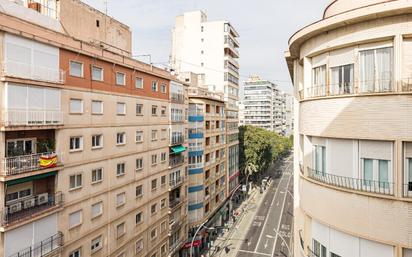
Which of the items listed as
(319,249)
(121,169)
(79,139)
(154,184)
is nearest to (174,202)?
(154,184)

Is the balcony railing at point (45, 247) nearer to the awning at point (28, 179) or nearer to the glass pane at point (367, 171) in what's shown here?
the awning at point (28, 179)

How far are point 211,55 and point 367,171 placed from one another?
5283cm

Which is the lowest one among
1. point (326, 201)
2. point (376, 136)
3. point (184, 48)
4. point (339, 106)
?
point (326, 201)

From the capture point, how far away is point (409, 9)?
894 cm

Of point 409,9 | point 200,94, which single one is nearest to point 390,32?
point 409,9

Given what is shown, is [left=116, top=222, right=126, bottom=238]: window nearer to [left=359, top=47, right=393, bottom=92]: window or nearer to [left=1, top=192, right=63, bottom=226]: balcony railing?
[left=1, top=192, right=63, bottom=226]: balcony railing

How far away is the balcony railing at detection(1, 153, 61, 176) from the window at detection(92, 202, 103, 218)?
5180 millimetres

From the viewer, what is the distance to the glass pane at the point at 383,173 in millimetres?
9461

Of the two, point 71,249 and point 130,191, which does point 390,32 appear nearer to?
point 71,249

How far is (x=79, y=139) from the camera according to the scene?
21.0m

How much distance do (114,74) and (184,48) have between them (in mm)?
39685

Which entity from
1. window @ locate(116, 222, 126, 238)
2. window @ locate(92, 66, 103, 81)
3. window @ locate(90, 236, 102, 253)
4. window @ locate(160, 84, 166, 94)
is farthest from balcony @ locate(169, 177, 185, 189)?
window @ locate(92, 66, 103, 81)

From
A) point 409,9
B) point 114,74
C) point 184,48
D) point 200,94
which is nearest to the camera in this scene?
point 409,9

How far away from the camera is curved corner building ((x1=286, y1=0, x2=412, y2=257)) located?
30.0 ft
